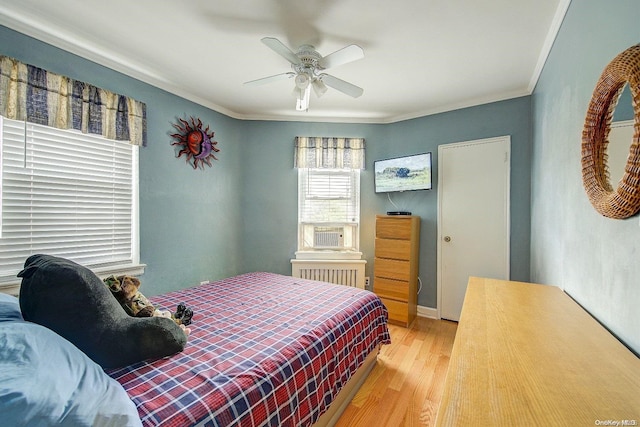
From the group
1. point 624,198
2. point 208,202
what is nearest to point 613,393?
point 624,198

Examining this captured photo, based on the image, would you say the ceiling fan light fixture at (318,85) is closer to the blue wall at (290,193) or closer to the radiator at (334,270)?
the blue wall at (290,193)

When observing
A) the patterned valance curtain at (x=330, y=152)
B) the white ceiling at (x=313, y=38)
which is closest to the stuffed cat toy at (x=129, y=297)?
the white ceiling at (x=313, y=38)

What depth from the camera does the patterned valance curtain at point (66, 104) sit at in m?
1.76

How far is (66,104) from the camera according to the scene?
2.01 m

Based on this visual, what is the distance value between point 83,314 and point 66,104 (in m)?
1.91

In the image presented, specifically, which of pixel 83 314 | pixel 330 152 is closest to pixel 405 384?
pixel 83 314

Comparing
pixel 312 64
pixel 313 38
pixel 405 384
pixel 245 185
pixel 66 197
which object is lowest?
pixel 405 384

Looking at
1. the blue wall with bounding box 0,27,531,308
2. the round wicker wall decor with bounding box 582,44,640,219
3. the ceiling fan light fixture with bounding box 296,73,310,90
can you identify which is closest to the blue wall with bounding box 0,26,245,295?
the blue wall with bounding box 0,27,531,308

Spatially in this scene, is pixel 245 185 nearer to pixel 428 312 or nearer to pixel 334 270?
pixel 334 270

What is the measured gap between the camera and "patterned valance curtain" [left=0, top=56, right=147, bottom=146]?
69.4 inches

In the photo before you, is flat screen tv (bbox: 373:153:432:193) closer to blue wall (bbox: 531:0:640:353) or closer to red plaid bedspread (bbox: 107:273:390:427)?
blue wall (bbox: 531:0:640:353)

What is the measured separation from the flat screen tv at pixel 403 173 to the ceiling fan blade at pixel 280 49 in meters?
1.82

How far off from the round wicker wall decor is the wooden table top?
443 millimetres

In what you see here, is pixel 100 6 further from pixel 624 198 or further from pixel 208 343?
pixel 624 198
